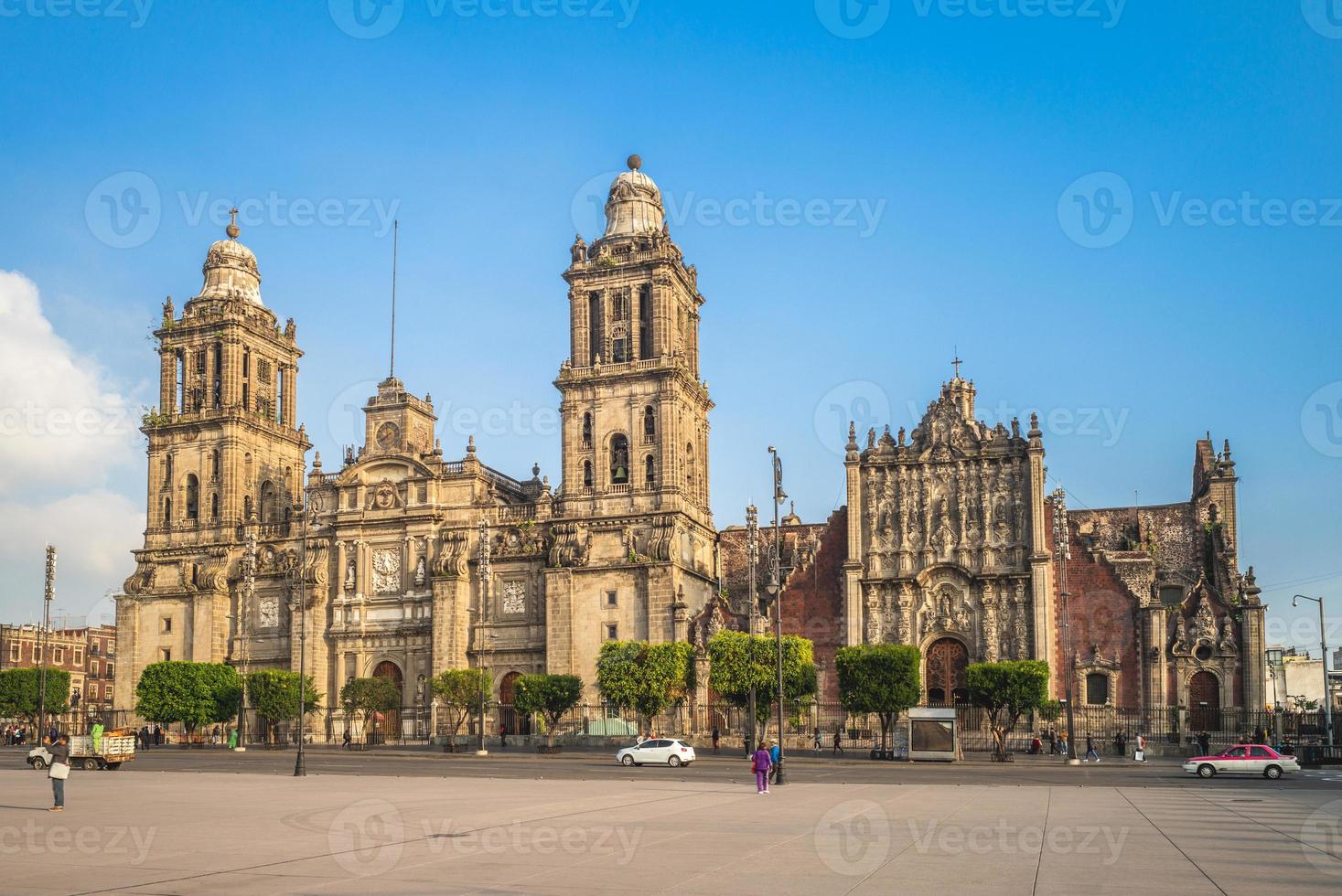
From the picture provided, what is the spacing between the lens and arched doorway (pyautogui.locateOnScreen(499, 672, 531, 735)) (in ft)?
246

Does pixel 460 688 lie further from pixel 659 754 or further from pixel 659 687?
pixel 659 754

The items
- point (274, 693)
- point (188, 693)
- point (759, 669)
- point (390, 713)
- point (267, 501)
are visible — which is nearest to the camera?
point (759, 669)

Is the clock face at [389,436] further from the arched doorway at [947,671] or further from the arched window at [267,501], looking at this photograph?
the arched doorway at [947,671]

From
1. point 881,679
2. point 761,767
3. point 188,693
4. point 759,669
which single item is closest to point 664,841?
point 761,767

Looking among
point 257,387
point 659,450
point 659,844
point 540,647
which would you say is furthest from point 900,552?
point 659,844

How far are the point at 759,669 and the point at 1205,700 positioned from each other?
22798 mm

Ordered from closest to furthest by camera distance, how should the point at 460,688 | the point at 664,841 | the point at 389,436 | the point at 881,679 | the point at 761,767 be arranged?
the point at 664,841, the point at 761,767, the point at 881,679, the point at 460,688, the point at 389,436

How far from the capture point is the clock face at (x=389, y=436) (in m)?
84.3

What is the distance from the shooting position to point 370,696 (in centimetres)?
7531

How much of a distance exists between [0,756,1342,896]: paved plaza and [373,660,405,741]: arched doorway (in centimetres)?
4275

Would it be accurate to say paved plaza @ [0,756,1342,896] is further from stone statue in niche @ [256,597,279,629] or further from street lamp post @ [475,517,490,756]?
stone statue in niche @ [256,597,279,629]

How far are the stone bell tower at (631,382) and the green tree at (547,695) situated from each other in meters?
10.6

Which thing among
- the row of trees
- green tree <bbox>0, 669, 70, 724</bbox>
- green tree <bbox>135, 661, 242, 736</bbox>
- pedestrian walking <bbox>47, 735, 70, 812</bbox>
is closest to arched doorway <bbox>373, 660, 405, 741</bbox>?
the row of trees

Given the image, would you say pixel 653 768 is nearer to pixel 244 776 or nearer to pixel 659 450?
pixel 244 776
